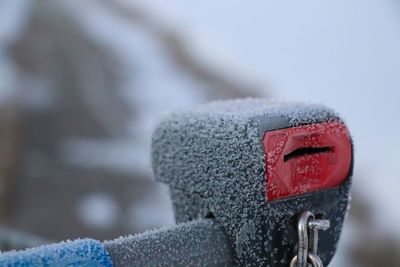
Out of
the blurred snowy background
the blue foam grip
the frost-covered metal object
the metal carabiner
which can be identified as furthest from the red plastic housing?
the blurred snowy background

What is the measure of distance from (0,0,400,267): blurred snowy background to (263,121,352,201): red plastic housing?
1146mm

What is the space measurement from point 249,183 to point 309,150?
0.49 ft

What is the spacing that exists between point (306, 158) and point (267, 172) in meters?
0.10

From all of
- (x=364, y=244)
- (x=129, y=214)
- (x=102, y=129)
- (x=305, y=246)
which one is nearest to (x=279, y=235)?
(x=305, y=246)

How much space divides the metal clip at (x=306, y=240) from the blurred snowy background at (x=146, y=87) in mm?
1142

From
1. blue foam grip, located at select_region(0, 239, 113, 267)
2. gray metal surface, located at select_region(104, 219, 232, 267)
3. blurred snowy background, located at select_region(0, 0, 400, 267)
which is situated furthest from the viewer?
blurred snowy background, located at select_region(0, 0, 400, 267)

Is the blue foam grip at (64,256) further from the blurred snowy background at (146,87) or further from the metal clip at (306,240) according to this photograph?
the blurred snowy background at (146,87)

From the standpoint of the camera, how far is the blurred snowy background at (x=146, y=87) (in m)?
6.24

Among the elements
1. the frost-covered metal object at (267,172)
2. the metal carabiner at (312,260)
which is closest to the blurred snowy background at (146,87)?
the frost-covered metal object at (267,172)

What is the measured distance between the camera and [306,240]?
130cm

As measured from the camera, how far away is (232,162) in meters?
Result: 1.33

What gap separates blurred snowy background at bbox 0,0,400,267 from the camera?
6238mm

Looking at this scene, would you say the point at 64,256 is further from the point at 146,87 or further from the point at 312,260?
the point at 146,87

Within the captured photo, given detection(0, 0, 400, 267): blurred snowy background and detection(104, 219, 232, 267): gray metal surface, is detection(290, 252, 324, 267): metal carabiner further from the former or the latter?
detection(0, 0, 400, 267): blurred snowy background
